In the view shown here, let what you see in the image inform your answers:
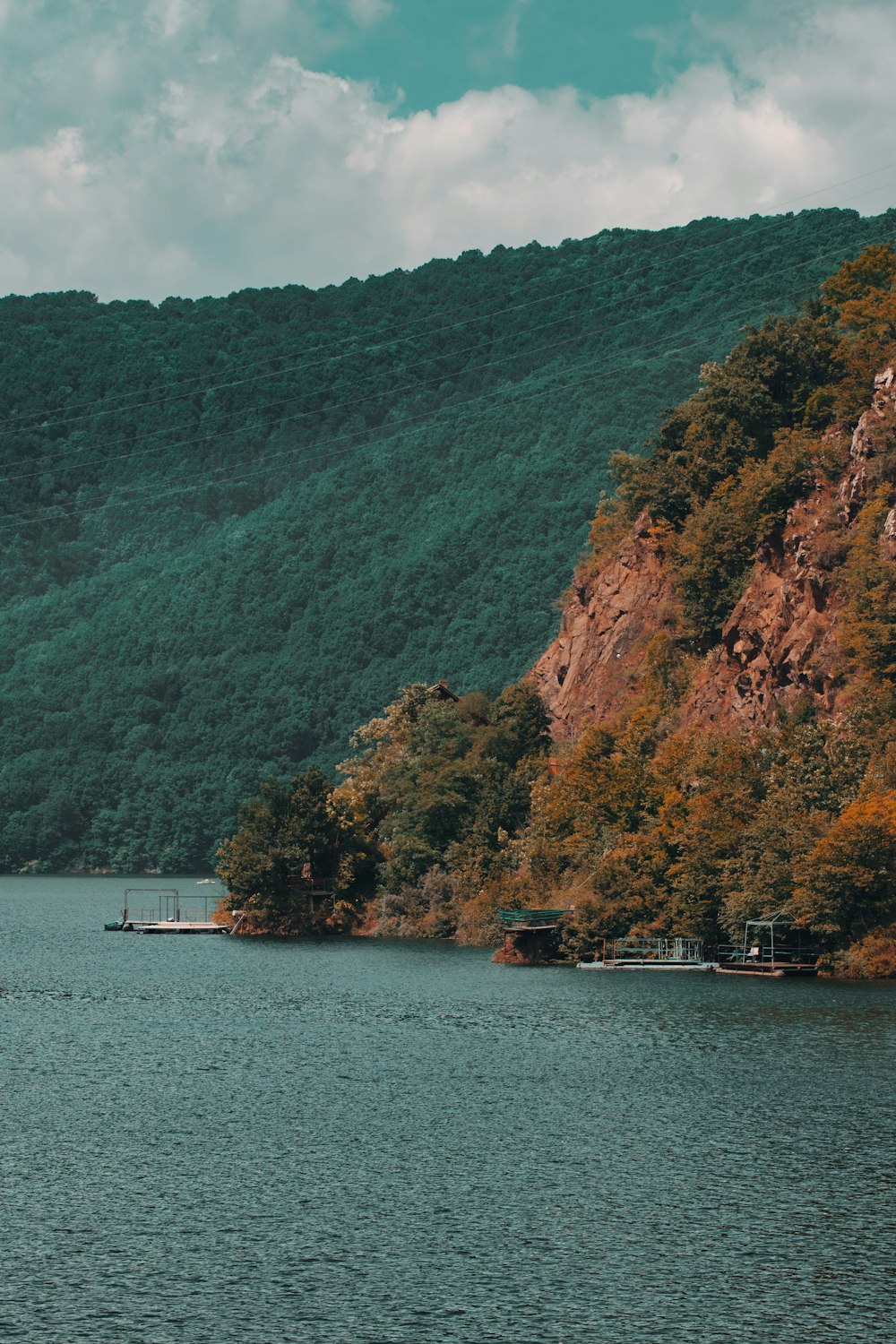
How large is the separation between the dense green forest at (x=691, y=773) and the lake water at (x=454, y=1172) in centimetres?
1195

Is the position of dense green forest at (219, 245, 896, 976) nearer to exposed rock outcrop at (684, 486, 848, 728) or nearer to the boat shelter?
exposed rock outcrop at (684, 486, 848, 728)

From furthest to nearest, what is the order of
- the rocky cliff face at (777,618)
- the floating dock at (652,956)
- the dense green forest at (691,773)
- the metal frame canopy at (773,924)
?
the rocky cliff face at (777,618)
the floating dock at (652,956)
the dense green forest at (691,773)
the metal frame canopy at (773,924)

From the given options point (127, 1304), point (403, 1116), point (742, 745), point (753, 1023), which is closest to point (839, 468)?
point (742, 745)

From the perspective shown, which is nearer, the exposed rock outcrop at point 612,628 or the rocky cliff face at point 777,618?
the rocky cliff face at point 777,618

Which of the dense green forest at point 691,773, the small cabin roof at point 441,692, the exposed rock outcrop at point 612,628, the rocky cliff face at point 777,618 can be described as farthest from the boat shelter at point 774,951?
the small cabin roof at point 441,692

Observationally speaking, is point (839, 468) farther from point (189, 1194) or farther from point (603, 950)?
point (189, 1194)

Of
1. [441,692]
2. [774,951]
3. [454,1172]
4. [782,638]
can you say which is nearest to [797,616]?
[782,638]

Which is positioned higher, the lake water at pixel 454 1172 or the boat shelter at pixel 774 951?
the boat shelter at pixel 774 951

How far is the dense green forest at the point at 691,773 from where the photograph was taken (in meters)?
73.6

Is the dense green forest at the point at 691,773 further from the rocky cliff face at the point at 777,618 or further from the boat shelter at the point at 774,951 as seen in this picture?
the boat shelter at the point at 774,951

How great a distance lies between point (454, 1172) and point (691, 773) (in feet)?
165

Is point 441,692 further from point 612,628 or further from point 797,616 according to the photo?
point 797,616

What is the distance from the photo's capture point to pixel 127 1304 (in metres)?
25.3

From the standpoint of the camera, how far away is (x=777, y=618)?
283 ft
